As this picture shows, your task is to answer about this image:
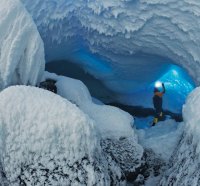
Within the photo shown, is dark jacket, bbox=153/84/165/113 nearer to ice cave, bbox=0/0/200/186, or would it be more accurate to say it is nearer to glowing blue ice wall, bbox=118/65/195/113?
ice cave, bbox=0/0/200/186

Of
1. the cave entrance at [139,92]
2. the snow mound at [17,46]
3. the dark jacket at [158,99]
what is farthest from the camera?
the cave entrance at [139,92]

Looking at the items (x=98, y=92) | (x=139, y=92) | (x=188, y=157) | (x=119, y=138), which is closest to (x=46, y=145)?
(x=119, y=138)

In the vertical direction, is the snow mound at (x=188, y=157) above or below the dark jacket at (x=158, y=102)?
above

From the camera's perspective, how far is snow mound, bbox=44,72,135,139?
319cm

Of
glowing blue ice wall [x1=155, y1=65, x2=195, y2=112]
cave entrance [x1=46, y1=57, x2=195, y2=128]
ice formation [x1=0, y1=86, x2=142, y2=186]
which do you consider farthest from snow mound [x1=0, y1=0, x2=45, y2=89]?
glowing blue ice wall [x1=155, y1=65, x2=195, y2=112]

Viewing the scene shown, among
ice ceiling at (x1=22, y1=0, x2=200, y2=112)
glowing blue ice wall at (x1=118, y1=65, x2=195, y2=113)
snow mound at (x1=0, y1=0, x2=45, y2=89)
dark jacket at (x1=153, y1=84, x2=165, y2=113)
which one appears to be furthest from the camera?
glowing blue ice wall at (x1=118, y1=65, x2=195, y2=113)

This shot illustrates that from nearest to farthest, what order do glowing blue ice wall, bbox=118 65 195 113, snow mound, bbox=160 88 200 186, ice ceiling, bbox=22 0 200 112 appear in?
snow mound, bbox=160 88 200 186 < ice ceiling, bbox=22 0 200 112 < glowing blue ice wall, bbox=118 65 195 113

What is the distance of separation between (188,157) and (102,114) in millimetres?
1040

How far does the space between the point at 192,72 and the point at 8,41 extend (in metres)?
2.33

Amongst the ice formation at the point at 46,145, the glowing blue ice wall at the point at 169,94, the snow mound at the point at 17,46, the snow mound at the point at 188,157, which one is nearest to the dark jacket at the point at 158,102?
the glowing blue ice wall at the point at 169,94

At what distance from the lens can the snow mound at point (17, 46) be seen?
3104mm

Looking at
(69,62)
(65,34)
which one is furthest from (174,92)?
(65,34)

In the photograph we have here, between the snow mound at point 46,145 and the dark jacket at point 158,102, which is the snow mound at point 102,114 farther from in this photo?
the dark jacket at point 158,102

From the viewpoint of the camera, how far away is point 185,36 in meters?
3.96
